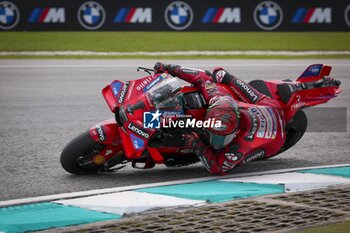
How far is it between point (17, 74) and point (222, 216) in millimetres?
11071

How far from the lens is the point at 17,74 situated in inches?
643

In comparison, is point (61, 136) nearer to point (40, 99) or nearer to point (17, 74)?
point (40, 99)

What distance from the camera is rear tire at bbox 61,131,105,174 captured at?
24.2ft

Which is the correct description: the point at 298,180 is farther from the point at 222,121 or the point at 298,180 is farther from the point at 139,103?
the point at 139,103

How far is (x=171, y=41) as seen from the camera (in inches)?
917

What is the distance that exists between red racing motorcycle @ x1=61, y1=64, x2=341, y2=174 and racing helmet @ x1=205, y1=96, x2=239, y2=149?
156mm

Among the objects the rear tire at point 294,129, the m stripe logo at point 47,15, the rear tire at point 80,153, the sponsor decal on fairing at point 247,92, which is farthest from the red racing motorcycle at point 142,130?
the m stripe logo at point 47,15

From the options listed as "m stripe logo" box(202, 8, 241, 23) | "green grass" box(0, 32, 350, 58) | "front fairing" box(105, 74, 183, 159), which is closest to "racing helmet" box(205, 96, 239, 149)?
"front fairing" box(105, 74, 183, 159)

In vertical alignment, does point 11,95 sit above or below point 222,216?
above

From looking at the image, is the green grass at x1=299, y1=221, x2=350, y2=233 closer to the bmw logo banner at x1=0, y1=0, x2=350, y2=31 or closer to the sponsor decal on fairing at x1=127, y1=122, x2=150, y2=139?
the sponsor decal on fairing at x1=127, y1=122, x2=150, y2=139

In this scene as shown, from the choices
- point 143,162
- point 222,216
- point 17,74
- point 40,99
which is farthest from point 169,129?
point 17,74

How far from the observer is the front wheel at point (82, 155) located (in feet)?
24.2

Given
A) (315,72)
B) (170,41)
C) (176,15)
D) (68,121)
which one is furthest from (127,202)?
(176,15)

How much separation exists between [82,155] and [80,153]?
34mm
